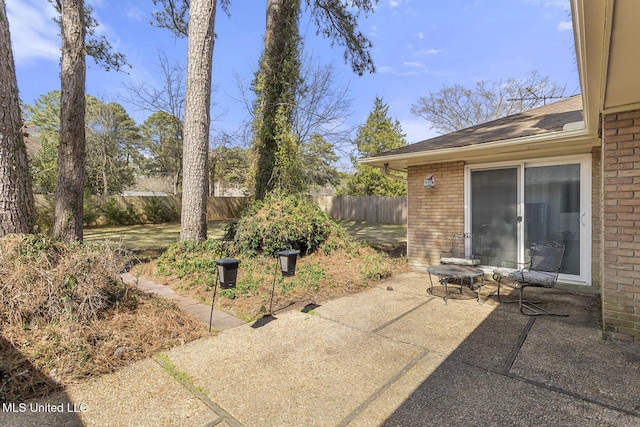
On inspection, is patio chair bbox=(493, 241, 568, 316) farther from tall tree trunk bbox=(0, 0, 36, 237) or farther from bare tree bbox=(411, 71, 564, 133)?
bare tree bbox=(411, 71, 564, 133)

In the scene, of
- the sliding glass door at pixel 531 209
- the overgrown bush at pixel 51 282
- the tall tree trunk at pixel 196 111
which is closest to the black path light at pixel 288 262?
the overgrown bush at pixel 51 282

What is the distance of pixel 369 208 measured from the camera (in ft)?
67.5

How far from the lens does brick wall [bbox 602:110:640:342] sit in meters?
3.07

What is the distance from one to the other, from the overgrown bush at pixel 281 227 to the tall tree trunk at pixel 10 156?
347 centimetres

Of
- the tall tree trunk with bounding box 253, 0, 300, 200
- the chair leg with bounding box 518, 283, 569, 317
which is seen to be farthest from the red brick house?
the tall tree trunk with bounding box 253, 0, 300, 200

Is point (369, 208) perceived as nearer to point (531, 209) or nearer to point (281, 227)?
point (281, 227)

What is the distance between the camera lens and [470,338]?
3.22m

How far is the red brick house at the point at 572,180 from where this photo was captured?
2.27 metres

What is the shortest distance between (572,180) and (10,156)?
7.43m

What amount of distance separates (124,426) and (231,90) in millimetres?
15291

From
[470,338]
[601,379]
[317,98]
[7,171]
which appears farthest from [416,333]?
[317,98]

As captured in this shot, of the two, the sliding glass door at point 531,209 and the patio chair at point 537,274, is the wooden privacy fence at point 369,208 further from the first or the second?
the patio chair at point 537,274

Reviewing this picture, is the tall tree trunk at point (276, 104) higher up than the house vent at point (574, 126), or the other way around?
the tall tree trunk at point (276, 104)

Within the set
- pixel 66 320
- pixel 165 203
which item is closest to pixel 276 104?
pixel 66 320
